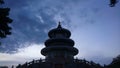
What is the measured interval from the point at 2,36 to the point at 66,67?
2915 centimetres

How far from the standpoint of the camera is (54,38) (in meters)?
58.5

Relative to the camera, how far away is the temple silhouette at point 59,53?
4822 centimetres

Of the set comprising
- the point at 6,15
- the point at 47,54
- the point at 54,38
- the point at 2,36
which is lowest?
the point at 2,36

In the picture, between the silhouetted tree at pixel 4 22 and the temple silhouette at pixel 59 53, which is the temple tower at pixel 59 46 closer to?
the temple silhouette at pixel 59 53

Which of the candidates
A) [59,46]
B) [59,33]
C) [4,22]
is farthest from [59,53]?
[4,22]

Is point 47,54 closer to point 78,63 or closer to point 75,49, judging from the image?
point 75,49

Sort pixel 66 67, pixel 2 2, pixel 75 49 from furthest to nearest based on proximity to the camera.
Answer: pixel 75 49 → pixel 66 67 → pixel 2 2

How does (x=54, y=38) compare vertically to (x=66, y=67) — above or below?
above

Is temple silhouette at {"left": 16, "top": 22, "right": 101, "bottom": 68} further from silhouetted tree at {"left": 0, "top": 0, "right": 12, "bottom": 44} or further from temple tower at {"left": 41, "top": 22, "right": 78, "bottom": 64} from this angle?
silhouetted tree at {"left": 0, "top": 0, "right": 12, "bottom": 44}

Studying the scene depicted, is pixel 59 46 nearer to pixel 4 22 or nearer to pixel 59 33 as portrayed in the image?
pixel 59 33

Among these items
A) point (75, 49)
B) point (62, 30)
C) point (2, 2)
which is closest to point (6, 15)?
point (2, 2)

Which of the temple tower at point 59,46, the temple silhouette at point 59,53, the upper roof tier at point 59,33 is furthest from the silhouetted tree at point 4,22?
the upper roof tier at point 59,33

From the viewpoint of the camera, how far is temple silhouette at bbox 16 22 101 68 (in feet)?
158

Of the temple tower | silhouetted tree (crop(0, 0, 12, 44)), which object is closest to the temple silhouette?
the temple tower
